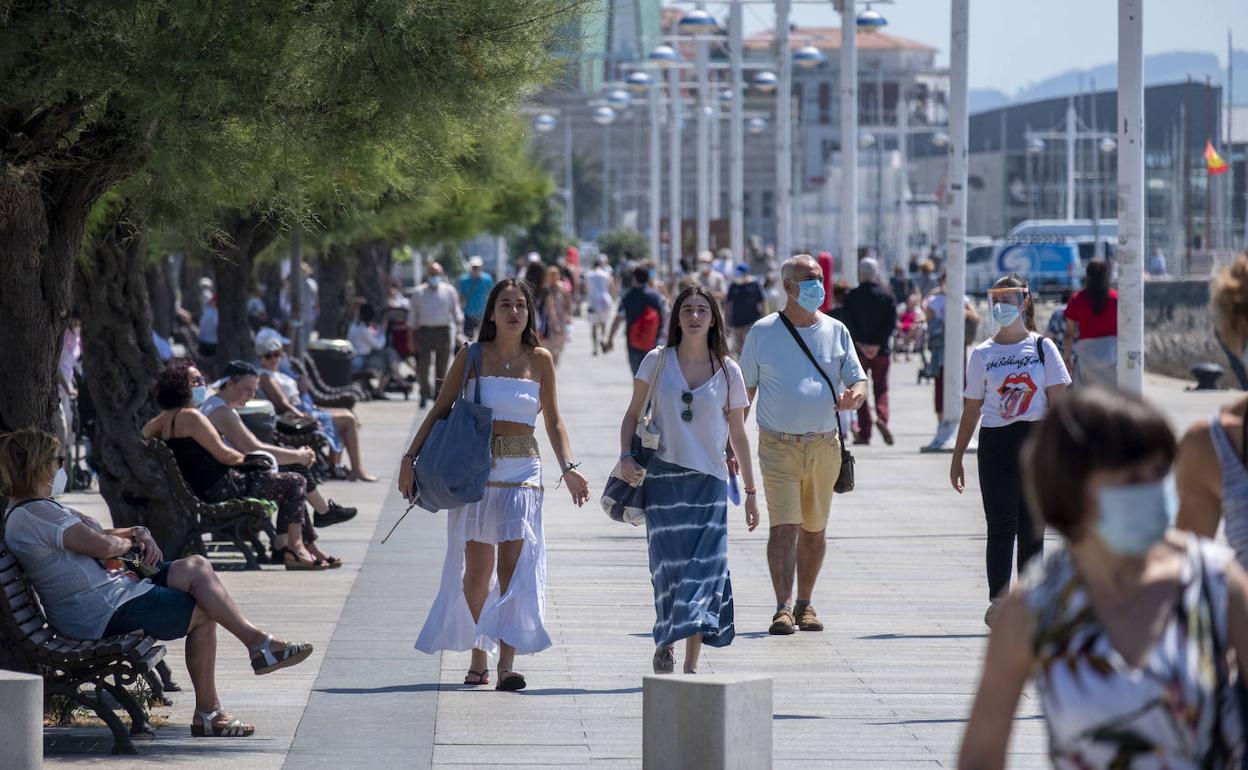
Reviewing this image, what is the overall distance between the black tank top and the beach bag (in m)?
3.94

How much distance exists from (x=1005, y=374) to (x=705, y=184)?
39.1 meters

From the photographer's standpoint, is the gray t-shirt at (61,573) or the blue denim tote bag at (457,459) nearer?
the gray t-shirt at (61,573)

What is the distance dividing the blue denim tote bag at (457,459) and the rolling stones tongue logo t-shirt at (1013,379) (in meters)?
2.30

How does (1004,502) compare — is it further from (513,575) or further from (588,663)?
(513,575)

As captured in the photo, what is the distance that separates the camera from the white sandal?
7.10 meters

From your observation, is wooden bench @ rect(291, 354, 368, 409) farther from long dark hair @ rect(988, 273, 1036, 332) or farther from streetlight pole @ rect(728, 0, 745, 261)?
streetlight pole @ rect(728, 0, 745, 261)

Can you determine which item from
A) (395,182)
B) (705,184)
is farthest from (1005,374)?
(705,184)

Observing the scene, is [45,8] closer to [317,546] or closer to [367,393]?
[317,546]

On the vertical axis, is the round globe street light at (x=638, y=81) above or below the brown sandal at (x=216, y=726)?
above

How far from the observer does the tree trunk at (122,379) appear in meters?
11.4

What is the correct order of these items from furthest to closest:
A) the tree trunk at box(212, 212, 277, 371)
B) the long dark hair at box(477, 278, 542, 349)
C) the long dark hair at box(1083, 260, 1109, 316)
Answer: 1. the tree trunk at box(212, 212, 277, 371)
2. the long dark hair at box(1083, 260, 1109, 316)
3. the long dark hair at box(477, 278, 542, 349)

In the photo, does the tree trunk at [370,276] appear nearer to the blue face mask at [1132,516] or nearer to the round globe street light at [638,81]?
the round globe street light at [638,81]

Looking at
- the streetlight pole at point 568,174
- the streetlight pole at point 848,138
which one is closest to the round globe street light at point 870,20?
the streetlight pole at point 848,138

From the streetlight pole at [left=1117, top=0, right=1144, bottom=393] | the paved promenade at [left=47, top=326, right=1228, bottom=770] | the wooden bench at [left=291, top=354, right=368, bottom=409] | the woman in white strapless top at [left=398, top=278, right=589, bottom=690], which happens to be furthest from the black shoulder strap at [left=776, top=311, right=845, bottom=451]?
the wooden bench at [left=291, top=354, right=368, bottom=409]
